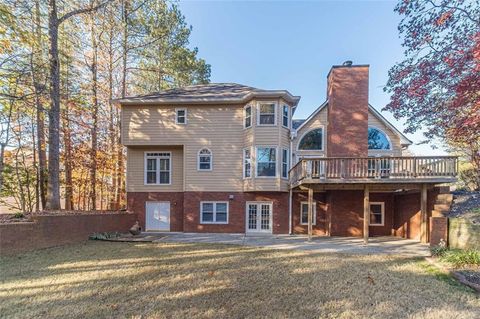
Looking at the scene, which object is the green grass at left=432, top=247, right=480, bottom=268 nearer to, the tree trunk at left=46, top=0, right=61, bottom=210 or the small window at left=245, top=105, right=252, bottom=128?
the small window at left=245, top=105, right=252, bottom=128

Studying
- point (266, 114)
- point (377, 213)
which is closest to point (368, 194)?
point (377, 213)

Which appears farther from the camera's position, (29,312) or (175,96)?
(175,96)

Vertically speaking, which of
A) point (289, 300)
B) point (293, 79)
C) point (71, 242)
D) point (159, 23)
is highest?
point (159, 23)

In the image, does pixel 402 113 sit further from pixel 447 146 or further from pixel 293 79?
pixel 447 146

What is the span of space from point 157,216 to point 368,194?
35.8ft

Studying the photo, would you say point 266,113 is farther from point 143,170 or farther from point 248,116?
point 143,170

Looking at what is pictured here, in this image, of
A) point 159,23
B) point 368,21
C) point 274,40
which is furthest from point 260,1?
point 159,23

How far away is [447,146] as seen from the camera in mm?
20609

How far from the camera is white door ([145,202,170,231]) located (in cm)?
1366

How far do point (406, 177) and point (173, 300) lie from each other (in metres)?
10.1

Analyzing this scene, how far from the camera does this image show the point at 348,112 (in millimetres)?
12922

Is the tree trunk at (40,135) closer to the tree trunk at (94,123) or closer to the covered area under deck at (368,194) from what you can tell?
the tree trunk at (94,123)

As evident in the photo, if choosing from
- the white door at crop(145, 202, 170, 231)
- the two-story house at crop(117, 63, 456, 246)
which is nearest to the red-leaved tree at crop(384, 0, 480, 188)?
the two-story house at crop(117, 63, 456, 246)

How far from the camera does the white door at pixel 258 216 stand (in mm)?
13133
